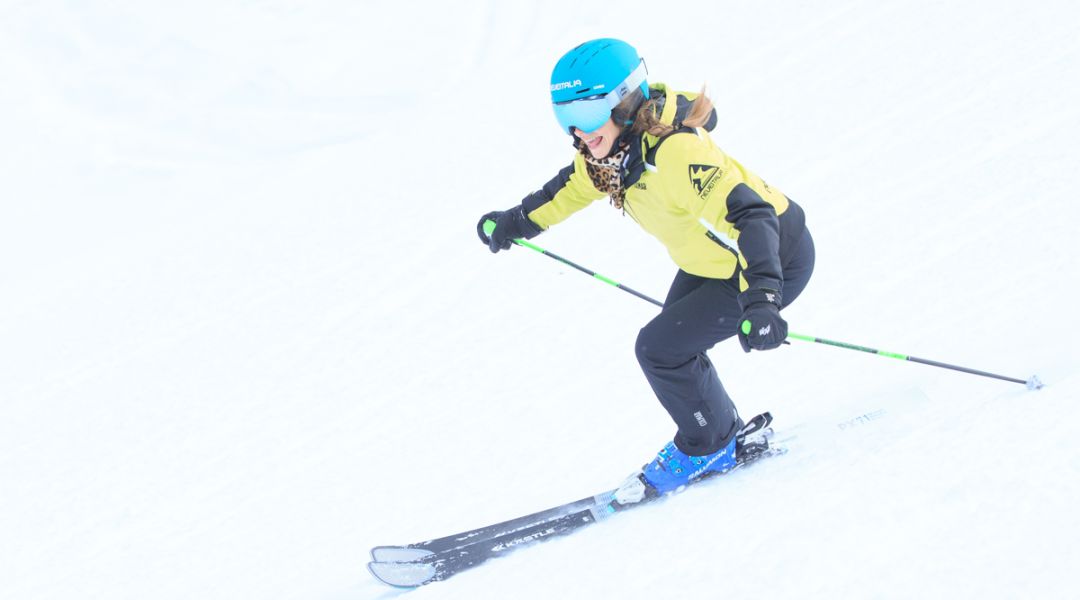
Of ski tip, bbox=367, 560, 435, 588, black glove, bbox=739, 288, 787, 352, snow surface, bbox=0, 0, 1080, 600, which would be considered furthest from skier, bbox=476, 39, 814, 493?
ski tip, bbox=367, 560, 435, 588

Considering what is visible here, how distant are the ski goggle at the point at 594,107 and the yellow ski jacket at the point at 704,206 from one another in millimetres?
142

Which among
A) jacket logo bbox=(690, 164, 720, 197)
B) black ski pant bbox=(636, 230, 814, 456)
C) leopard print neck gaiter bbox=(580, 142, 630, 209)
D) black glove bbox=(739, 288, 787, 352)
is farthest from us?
black ski pant bbox=(636, 230, 814, 456)

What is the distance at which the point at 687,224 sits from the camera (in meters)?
3.10

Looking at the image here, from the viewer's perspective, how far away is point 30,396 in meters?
5.81

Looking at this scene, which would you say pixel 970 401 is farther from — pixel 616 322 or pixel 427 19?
pixel 427 19

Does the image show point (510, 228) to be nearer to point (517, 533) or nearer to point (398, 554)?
point (517, 533)

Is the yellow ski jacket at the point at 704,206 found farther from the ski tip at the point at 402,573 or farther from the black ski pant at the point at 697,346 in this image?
the ski tip at the point at 402,573

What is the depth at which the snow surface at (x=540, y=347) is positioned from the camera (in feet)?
8.16

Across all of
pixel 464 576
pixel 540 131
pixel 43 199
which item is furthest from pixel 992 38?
pixel 43 199

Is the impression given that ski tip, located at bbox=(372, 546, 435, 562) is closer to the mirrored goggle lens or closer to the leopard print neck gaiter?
the leopard print neck gaiter

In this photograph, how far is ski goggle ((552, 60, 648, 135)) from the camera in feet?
9.53

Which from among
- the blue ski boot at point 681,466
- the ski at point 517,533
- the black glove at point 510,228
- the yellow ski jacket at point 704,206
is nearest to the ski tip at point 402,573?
the ski at point 517,533

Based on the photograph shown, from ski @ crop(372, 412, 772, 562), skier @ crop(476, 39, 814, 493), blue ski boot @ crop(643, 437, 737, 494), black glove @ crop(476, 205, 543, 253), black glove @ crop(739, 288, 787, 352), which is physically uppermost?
black glove @ crop(476, 205, 543, 253)

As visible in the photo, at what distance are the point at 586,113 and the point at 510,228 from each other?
1170mm
